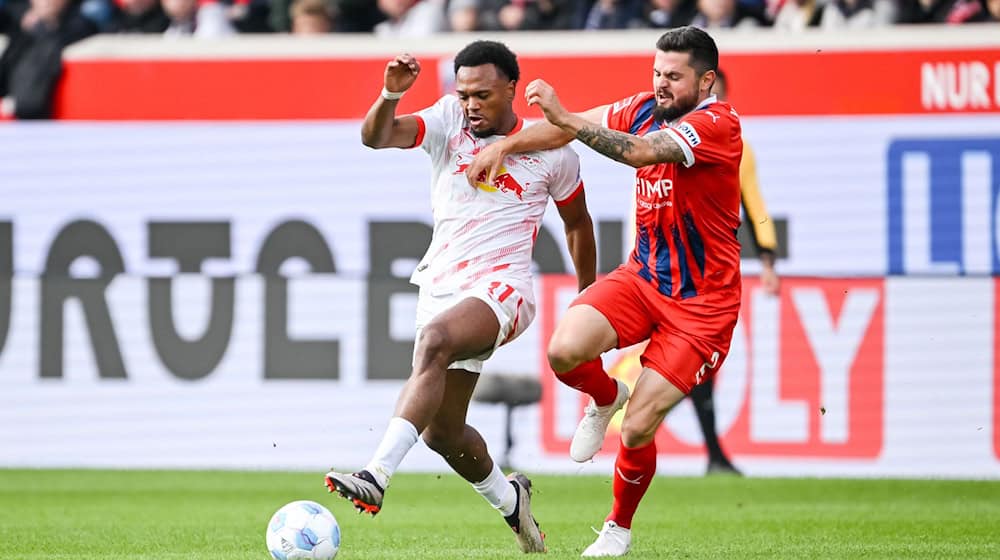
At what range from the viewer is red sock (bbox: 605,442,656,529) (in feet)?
25.6

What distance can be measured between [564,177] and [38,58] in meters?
7.36

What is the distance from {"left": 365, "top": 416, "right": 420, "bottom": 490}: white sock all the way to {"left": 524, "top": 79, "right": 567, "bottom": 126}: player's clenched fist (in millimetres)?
1502

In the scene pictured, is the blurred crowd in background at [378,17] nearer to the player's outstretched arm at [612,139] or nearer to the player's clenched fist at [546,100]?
the player's outstretched arm at [612,139]

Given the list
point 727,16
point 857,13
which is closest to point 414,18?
point 727,16

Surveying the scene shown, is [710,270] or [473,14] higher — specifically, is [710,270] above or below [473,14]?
below

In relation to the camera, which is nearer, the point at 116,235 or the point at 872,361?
the point at 872,361

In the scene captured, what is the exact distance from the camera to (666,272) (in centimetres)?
782

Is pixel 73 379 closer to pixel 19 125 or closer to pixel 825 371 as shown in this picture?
pixel 19 125

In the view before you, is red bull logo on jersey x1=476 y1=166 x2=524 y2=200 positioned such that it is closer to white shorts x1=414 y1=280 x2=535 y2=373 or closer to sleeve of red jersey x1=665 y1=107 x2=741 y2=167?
white shorts x1=414 y1=280 x2=535 y2=373

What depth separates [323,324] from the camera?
44.2 ft

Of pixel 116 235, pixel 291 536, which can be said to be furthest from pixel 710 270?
pixel 116 235

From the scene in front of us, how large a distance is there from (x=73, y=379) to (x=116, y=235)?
124 centimetres

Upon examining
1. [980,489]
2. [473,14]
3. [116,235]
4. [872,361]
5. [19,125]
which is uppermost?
[473,14]

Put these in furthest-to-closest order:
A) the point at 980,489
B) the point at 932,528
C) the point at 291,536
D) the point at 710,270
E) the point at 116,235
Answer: the point at 116,235, the point at 980,489, the point at 932,528, the point at 710,270, the point at 291,536
